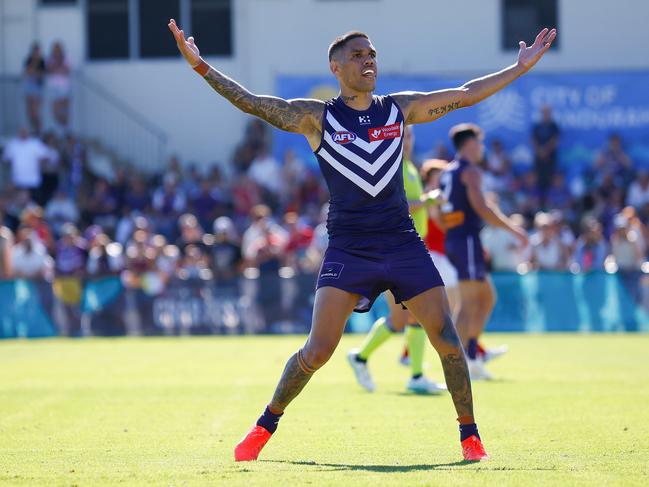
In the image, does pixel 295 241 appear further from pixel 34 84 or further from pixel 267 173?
pixel 34 84

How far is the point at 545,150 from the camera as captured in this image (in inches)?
1070

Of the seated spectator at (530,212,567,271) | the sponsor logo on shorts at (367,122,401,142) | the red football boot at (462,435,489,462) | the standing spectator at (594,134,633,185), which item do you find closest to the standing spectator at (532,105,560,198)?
the standing spectator at (594,134,633,185)

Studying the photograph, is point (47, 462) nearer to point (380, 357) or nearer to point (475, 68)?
point (380, 357)

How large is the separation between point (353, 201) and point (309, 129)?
54 centimetres

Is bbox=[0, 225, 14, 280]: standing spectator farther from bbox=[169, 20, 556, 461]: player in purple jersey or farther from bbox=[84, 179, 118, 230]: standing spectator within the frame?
bbox=[169, 20, 556, 461]: player in purple jersey

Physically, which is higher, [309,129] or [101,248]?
[309,129]

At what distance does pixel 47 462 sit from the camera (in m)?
7.81

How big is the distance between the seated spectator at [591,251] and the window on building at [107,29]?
12.9 meters

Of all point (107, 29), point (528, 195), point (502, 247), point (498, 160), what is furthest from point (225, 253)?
point (107, 29)

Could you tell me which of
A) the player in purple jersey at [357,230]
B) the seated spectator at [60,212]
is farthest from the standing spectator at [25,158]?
the player in purple jersey at [357,230]

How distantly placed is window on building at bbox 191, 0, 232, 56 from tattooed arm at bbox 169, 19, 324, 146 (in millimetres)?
22953

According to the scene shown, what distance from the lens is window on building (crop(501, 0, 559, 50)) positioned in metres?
29.9

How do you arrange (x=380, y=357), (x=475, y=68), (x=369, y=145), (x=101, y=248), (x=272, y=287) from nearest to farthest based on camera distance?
(x=369, y=145)
(x=380, y=357)
(x=272, y=287)
(x=101, y=248)
(x=475, y=68)

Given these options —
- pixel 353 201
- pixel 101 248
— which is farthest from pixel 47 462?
pixel 101 248
